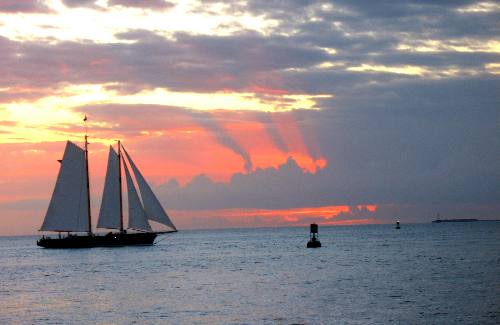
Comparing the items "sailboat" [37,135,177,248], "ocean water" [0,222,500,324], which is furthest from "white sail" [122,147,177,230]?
"ocean water" [0,222,500,324]

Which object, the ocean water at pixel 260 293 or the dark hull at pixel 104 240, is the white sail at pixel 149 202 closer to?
the dark hull at pixel 104 240

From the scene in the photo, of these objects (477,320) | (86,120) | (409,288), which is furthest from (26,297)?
(86,120)

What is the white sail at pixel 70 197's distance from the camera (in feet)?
418

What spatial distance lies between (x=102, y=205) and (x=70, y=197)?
5.38m

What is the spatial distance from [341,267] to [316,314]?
41600mm

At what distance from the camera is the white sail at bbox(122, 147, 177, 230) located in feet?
413

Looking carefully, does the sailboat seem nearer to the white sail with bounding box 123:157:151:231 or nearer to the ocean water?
the white sail with bounding box 123:157:151:231

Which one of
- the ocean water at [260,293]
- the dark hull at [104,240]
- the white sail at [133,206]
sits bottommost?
the ocean water at [260,293]

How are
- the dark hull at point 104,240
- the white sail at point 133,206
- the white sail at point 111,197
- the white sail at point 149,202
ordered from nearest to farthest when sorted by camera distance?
the white sail at point 149,202, the white sail at point 133,206, the white sail at point 111,197, the dark hull at point 104,240

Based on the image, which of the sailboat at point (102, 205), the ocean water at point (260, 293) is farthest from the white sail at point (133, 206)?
the ocean water at point (260, 293)

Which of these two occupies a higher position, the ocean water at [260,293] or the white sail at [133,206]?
the white sail at [133,206]

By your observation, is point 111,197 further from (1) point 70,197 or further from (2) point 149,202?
(2) point 149,202

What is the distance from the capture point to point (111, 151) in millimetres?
131750

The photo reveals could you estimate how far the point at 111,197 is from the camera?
431ft
